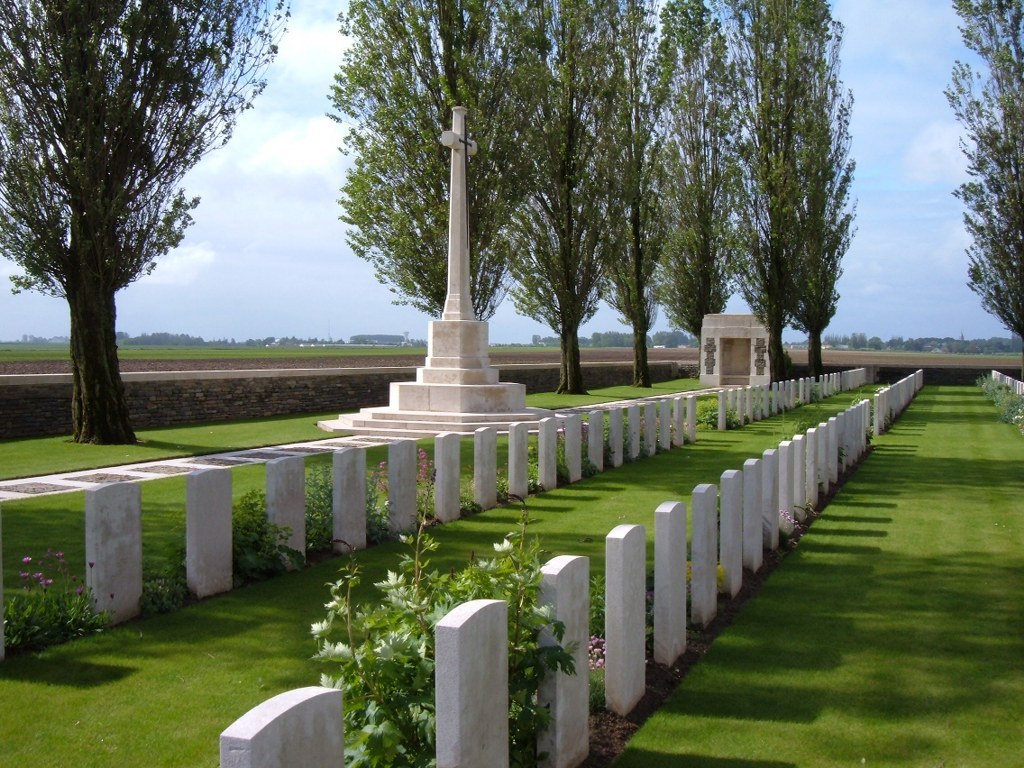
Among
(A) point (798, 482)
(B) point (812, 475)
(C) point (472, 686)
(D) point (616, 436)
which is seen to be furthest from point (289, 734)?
(D) point (616, 436)

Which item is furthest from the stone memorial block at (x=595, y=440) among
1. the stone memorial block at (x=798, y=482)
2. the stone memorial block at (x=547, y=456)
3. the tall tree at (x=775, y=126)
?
the tall tree at (x=775, y=126)

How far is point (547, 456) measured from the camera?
31.6ft

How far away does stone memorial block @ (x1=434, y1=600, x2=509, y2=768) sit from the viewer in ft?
8.05

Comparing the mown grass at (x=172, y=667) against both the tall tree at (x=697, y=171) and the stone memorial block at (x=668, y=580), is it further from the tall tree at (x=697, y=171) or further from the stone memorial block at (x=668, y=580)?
the tall tree at (x=697, y=171)

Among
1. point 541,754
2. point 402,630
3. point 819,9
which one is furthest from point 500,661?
point 819,9

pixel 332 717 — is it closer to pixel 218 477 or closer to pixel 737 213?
pixel 218 477

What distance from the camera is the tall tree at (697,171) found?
3077cm

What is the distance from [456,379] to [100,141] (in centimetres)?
638

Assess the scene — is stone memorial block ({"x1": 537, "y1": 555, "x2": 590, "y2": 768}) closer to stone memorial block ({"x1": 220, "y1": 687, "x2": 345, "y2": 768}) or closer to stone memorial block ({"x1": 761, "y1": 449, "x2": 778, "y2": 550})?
stone memorial block ({"x1": 220, "y1": 687, "x2": 345, "y2": 768})

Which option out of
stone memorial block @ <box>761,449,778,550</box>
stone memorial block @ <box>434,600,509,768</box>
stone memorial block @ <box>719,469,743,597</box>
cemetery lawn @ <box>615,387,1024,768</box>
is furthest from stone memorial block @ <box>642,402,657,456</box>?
stone memorial block @ <box>434,600,509,768</box>

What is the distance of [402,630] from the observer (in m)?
2.96

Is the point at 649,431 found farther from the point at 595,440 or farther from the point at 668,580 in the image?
the point at 668,580

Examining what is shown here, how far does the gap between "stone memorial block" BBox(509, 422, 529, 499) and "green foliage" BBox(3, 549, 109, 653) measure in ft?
15.4

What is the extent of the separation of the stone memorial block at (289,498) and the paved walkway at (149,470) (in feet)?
4.72
